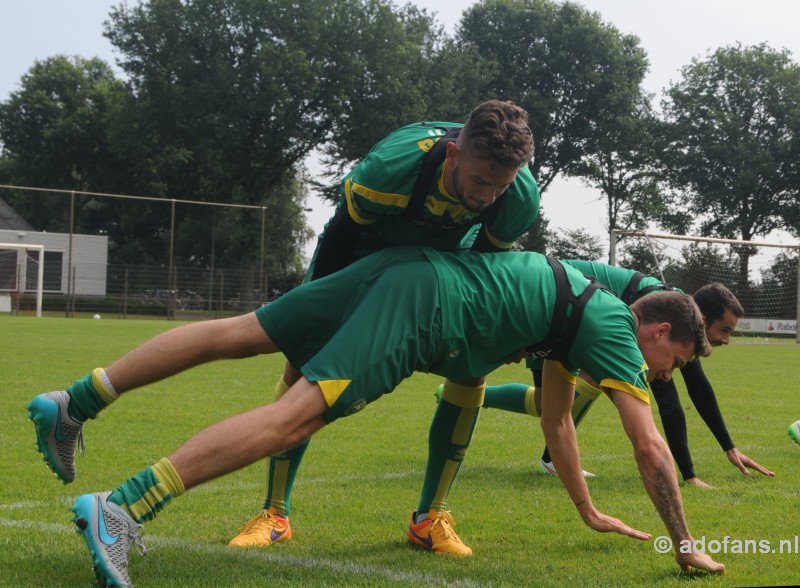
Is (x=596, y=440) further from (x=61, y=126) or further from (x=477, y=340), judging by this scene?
(x=61, y=126)

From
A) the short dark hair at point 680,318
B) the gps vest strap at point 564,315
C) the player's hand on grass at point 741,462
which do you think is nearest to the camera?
the gps vest strap at point 564,315

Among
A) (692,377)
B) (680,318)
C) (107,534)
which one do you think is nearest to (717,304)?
(692,377)

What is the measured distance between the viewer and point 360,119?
47.2 metres

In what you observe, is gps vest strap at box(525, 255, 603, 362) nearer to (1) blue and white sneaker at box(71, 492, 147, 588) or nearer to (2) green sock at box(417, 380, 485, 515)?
(2) green sock at box(417, 380, 485, 515)

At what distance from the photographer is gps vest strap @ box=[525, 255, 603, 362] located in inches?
156

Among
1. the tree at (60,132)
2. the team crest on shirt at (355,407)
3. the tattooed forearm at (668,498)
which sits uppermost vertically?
the tree at (60,132)

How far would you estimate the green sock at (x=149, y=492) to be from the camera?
10.8 ft

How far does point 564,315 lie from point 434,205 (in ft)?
2.47

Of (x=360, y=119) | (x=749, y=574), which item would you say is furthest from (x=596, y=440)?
(x=360, y=119)

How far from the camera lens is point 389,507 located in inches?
210

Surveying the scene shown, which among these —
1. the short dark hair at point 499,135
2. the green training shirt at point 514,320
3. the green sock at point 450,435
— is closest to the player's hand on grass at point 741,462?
the green sock at point 450,435

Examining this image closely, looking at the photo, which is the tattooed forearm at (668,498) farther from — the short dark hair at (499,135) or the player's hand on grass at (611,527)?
the short dark hair at (499,135)

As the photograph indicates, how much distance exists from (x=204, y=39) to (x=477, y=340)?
4440 centimetres

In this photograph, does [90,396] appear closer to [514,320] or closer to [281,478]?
[281,478]
